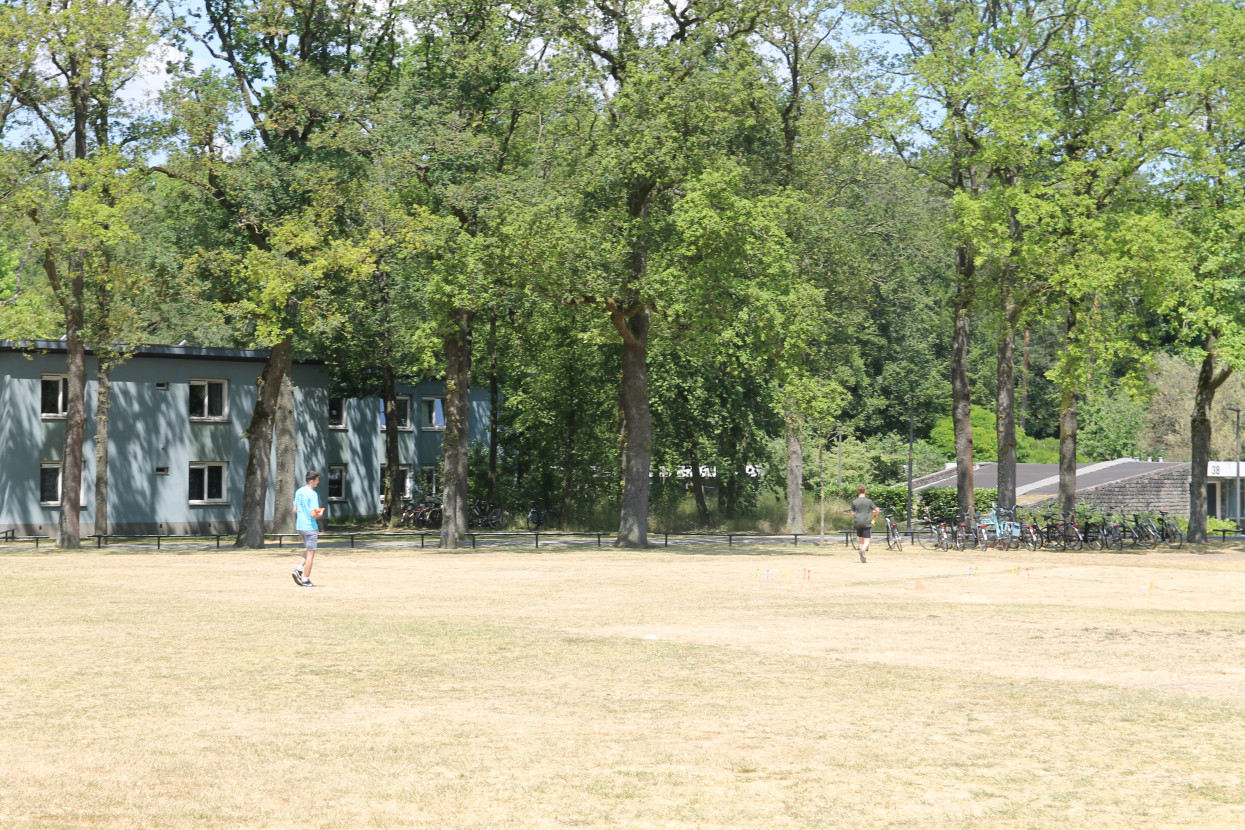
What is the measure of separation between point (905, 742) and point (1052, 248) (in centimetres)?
3100

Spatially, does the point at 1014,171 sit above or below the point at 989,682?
above

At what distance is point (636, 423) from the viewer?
129 ft

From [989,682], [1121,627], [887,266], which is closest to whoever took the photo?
[989,682]

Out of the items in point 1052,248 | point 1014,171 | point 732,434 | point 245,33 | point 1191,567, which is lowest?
point 1191,567

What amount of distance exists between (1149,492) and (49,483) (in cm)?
4380

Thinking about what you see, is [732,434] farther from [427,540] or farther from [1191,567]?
[1191,567]

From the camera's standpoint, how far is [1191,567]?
3167 cm

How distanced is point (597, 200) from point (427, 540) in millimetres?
13855

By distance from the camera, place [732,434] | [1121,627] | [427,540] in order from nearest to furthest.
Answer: [1121,627] < [427,540] < [732,434]

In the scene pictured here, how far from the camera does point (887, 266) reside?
177 ft

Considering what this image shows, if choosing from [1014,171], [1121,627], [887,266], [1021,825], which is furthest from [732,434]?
[1021,825]

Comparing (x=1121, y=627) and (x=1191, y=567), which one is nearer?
(x=1121, y=627)

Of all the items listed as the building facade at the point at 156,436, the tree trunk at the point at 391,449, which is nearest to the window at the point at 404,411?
the building facade at the point at 156,436

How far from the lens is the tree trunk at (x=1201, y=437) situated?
39.4m
